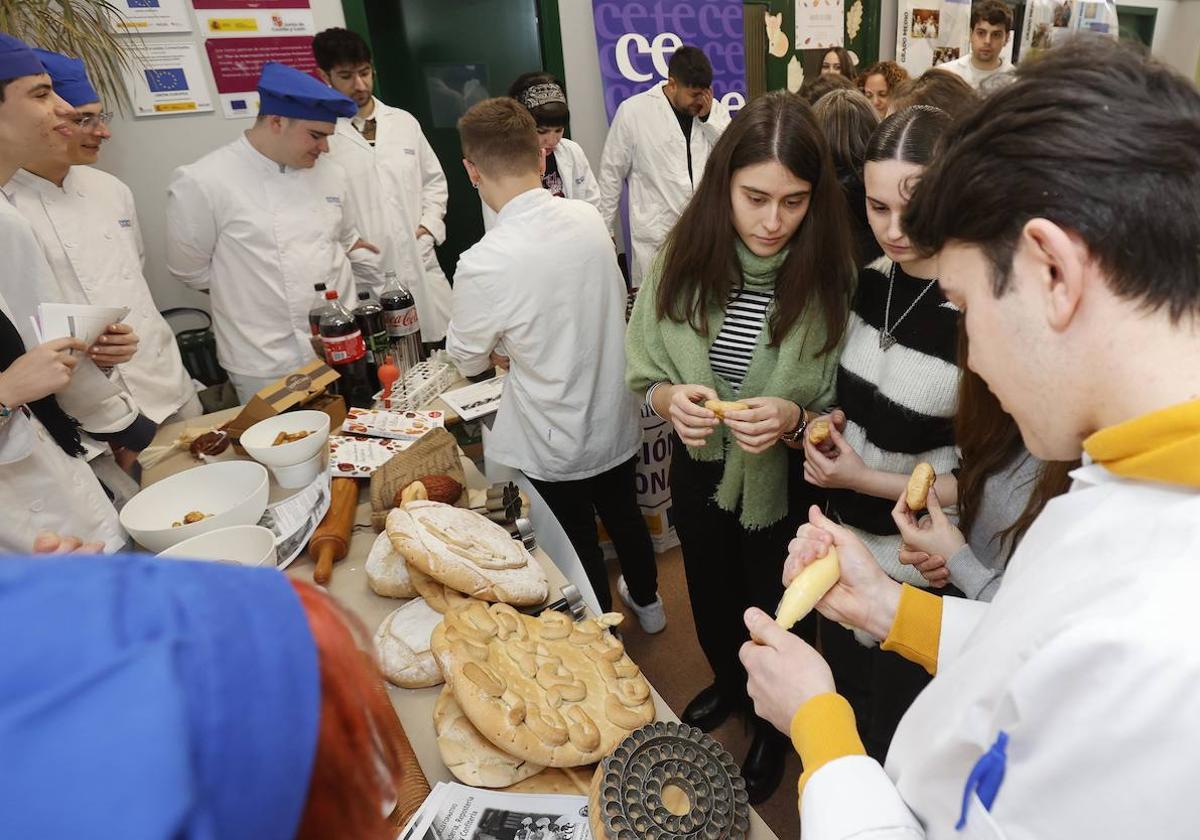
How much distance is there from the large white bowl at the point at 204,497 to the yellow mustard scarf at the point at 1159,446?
1675 millimetres

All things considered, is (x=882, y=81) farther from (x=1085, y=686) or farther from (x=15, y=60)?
(x=1085, y=686)

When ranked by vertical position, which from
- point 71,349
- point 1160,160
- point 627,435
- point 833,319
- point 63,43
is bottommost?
point 627,435

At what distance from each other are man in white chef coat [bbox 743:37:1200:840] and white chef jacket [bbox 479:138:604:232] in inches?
154

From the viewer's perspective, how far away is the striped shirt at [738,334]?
1.85 meters

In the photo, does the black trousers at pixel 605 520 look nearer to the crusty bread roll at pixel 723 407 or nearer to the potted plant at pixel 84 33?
the crusty bread roll at pixel 723 407

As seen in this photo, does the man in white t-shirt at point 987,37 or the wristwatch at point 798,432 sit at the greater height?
the man in white t-shirt at point 987,37

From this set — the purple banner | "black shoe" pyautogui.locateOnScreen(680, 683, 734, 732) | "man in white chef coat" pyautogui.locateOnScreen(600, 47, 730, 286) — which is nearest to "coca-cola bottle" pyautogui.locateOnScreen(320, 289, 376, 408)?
"black shoe" pyautogui.locateOnScreen(680, 683, 734, 732)

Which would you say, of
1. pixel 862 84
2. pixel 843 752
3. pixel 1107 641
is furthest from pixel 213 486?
pixel 862 84

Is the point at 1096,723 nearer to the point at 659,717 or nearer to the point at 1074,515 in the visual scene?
the point at 1074,515

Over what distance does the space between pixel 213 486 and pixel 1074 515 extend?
1930 millimetres

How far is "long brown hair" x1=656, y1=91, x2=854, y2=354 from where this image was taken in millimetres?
1650

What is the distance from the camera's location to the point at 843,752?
2.76ft

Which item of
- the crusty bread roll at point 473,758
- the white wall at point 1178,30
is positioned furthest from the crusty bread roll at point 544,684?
the white wall at point 1178,30

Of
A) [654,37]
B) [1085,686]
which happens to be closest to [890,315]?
[1085,686]
